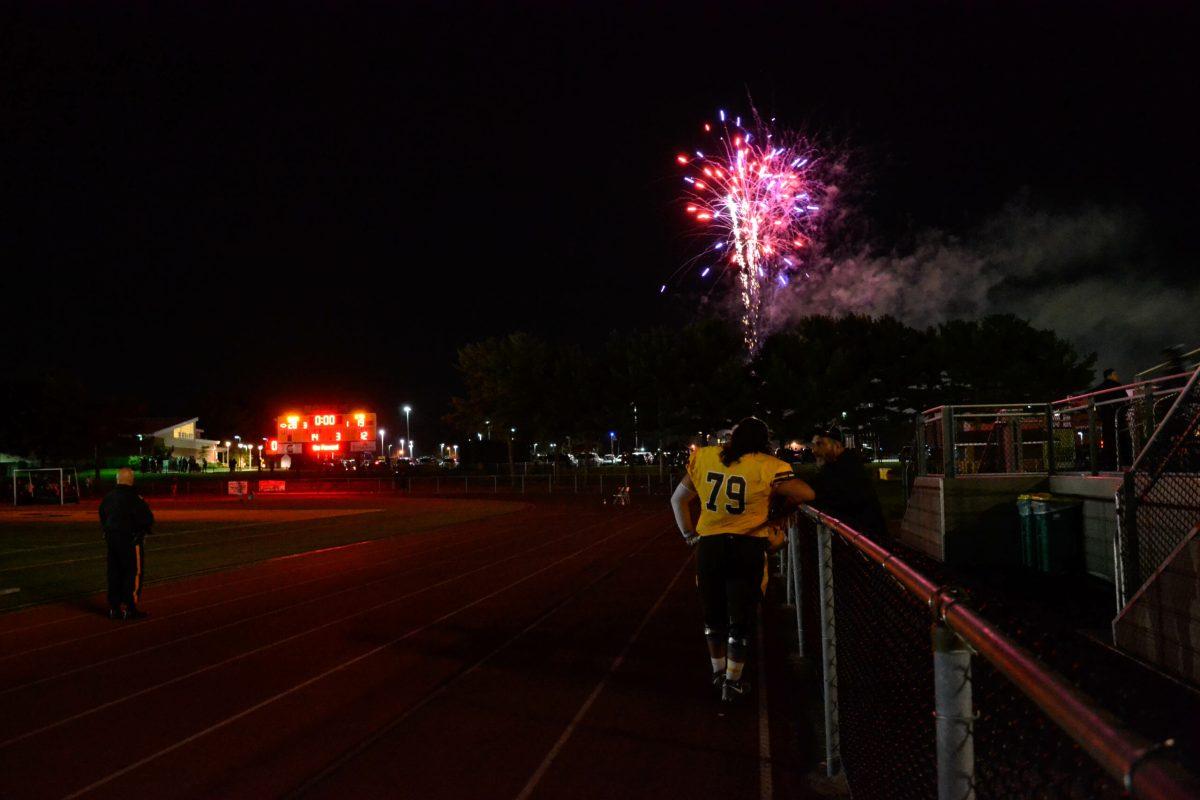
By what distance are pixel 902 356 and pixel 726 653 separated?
58.4 meters

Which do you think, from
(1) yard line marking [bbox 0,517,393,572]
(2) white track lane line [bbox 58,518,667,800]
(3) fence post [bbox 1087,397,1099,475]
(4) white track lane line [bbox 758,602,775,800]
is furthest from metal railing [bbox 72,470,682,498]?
(4) white track lane line [bbox 758,602,775,800]

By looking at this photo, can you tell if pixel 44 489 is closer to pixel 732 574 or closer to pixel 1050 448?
pixel 1050 448

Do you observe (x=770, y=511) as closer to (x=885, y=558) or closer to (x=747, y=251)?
(x=885, y=558)

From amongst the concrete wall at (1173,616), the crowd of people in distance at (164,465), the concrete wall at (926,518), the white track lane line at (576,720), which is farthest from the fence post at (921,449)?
the crowd of people in distance at (164,465)

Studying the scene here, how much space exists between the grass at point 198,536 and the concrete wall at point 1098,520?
14071 millimetres

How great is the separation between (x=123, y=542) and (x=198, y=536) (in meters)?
15.3

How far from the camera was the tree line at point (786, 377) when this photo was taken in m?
61.2

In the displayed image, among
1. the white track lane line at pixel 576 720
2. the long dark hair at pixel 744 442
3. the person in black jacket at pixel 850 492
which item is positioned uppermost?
the long dark hair at pixel 744 442

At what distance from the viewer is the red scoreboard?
288 ft

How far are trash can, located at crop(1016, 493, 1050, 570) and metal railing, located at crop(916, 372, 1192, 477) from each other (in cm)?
108

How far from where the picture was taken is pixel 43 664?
9.05 m

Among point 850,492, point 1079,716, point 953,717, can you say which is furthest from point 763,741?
point 1079,716

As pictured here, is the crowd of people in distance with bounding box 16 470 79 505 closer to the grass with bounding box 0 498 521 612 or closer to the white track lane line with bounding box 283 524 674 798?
the grass with bounding box 0 498 521 612

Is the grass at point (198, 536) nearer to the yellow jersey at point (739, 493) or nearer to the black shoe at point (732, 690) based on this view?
the black shoe at point (732, 690)
